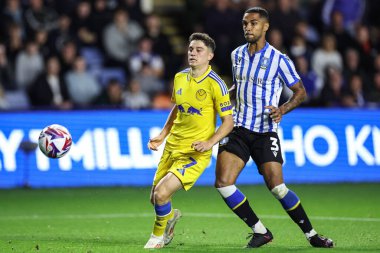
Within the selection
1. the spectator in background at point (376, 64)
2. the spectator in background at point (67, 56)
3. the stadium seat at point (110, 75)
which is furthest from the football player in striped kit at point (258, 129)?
the spectator in background at point (376, 64)

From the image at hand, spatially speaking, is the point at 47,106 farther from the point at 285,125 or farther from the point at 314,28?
the point at 314,28

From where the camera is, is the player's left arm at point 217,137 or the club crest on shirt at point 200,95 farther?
the club crest on shirt at point 200,95

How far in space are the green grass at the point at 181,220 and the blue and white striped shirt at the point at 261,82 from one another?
3.84 ft

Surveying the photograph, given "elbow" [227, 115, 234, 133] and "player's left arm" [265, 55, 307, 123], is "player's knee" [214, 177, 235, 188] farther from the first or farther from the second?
"player's left arm" [265, 55, 307, 123]

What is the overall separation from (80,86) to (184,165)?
8.22m

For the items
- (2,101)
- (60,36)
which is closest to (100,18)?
(60,36)

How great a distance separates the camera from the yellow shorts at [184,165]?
8578mm

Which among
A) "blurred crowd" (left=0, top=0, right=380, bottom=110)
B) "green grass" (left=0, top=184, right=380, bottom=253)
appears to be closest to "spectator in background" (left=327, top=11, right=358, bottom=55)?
"blurred crowd" (left=0, top=0, right=380, bottom=110)

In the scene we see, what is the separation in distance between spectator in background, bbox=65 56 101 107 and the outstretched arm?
815 cm

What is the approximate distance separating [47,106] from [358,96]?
579cm

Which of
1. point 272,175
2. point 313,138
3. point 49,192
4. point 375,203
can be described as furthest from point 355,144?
point 272,175

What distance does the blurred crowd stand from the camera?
16.4m

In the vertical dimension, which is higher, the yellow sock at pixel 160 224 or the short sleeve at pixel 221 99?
the short sleeve at pixel 221 99

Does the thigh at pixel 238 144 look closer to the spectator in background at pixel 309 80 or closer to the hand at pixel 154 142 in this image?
the hand at pixel 154 142
